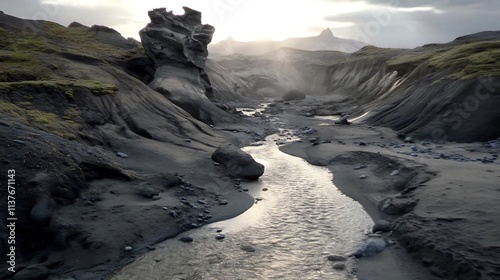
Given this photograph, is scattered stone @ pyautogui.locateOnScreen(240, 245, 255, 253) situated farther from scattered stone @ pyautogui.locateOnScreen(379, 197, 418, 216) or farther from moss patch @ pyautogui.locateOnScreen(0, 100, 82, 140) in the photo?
moss patch @ pyautogui.locateOnScreen(0, 100, 82, 140)

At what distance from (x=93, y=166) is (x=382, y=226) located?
11281 millimetres

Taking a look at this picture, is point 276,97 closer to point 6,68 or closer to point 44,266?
point 6,68

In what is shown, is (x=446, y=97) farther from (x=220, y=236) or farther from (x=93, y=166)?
(x=93, y=166)

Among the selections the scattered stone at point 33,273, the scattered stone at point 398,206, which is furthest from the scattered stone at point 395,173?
the scattered stone at point 33,273

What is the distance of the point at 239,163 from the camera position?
20.8 metres

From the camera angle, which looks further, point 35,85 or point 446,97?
point 446,97

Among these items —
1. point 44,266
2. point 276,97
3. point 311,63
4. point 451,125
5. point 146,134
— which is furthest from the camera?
point 311,63

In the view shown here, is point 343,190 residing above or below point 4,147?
below

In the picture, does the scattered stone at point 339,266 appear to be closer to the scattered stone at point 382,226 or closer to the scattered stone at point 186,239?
the scattered stone at point 382,226

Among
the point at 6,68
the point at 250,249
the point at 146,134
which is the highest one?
the point at 6,68

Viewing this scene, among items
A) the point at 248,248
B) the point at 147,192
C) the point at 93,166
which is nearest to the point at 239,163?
the point at 147,192

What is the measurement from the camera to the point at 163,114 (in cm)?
2819

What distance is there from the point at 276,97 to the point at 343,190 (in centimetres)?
6934

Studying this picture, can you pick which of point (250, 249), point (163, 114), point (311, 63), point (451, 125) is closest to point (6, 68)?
point (163, 114)
